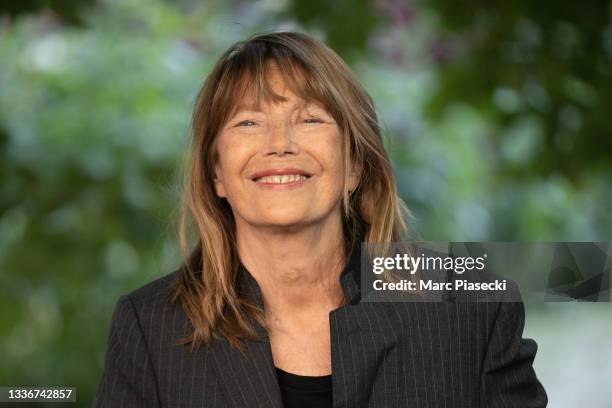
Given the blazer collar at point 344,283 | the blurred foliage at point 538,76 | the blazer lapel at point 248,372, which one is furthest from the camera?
the blurred foliage at point 538,76

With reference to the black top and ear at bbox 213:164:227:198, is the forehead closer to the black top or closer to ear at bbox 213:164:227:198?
ear at bbox 213:164:227:198

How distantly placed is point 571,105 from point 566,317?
98 centimetres

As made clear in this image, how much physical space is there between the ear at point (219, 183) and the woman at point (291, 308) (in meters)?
0.01

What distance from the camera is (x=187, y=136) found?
1.81 meters

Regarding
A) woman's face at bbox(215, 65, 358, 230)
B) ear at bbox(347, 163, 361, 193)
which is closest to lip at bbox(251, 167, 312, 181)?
woman's face at bbox(215, 65, 358, 230)

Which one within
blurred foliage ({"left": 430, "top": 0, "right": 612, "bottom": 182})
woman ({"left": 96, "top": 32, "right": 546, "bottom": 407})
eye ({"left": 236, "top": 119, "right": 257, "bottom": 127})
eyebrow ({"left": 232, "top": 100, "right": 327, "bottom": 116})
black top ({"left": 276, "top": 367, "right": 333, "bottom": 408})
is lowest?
black top ({"left": 276, "top": 367, "right": 333, "bottom": 408})

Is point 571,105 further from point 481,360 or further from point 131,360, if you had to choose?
point 131,360

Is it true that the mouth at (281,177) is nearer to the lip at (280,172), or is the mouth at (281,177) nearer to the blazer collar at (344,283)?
the lip at (280,172)

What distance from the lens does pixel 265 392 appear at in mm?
1582

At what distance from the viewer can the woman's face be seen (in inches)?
63.3

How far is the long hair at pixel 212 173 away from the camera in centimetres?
164

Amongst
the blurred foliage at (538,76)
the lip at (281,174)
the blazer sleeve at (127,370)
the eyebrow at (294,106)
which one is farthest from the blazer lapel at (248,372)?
the blurred foliage at (538,76)

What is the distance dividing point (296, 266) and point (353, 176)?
17 cm

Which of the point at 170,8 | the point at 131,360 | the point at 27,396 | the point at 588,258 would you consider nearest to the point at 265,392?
the point at 131,360
